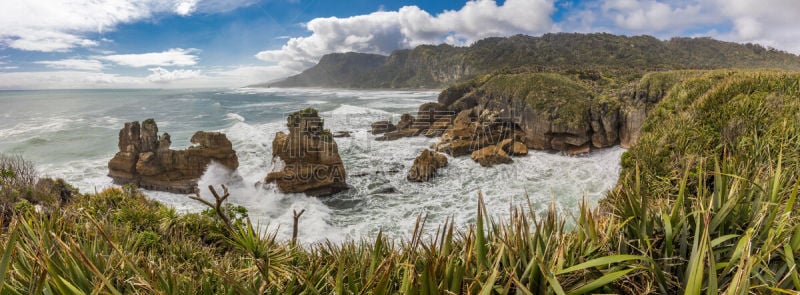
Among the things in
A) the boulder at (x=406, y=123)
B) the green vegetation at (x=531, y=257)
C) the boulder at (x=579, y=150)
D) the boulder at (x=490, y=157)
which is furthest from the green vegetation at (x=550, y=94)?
the green vegetation at (x=531, y=257)

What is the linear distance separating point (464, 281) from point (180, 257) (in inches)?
162

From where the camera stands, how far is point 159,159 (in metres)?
15.2

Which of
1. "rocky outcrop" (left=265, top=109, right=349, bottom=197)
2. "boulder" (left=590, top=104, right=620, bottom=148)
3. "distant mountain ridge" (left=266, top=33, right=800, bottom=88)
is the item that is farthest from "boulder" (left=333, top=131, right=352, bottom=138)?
"distant mountain ridge" (left=266, top=33, right=800, bottom=88)

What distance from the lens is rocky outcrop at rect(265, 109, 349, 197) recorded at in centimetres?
A: 1445

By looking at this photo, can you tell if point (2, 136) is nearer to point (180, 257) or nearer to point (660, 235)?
point (180, 257)

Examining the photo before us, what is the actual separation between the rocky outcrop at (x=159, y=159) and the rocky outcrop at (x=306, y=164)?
351 centimetres

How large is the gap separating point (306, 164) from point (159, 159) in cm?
715

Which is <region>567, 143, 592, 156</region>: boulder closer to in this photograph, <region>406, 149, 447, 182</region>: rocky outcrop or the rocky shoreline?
the rocky shoreline

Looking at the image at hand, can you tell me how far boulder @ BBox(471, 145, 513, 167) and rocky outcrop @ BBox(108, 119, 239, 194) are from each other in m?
13.5

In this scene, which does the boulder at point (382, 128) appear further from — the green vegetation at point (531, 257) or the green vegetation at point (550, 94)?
the green vegetation at point (531, 257)

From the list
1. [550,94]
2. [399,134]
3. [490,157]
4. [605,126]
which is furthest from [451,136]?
[605,126]

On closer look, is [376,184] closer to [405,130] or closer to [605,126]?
[405,130]

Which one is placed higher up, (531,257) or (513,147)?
(531,257)

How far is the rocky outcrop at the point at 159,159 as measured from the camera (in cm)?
1507
